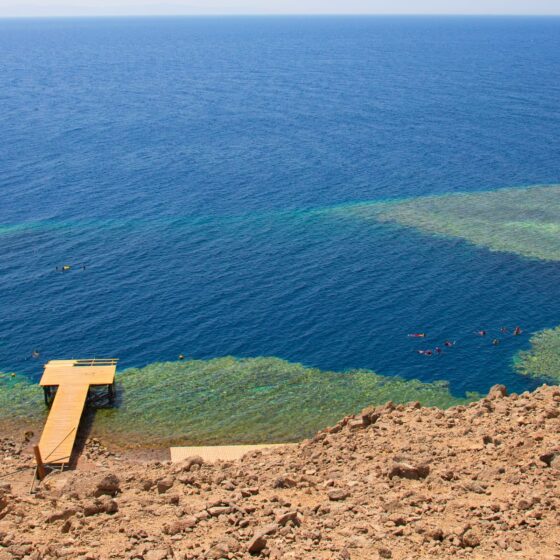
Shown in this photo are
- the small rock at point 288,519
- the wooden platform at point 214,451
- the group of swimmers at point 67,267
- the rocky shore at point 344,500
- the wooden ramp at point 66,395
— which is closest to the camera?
the rocky shore at point 344,500

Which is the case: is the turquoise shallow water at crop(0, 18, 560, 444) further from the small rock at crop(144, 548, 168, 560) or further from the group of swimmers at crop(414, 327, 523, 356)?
the small rock at crop(144, 548, 168, 560)

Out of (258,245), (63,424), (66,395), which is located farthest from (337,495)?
(258,245)

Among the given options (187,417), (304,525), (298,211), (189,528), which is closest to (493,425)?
(304,525)

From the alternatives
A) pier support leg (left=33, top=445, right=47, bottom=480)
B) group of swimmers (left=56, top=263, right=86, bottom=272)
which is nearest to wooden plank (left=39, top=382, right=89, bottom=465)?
pier support leg (left=33, top=445, right=47, bottom=480)

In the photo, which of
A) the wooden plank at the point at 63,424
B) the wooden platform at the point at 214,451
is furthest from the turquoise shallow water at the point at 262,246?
the wooden platform at the point at 214,451

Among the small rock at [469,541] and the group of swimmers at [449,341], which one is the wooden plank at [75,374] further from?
the small rock at [469,541]

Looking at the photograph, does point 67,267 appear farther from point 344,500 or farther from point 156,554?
point 156,554
